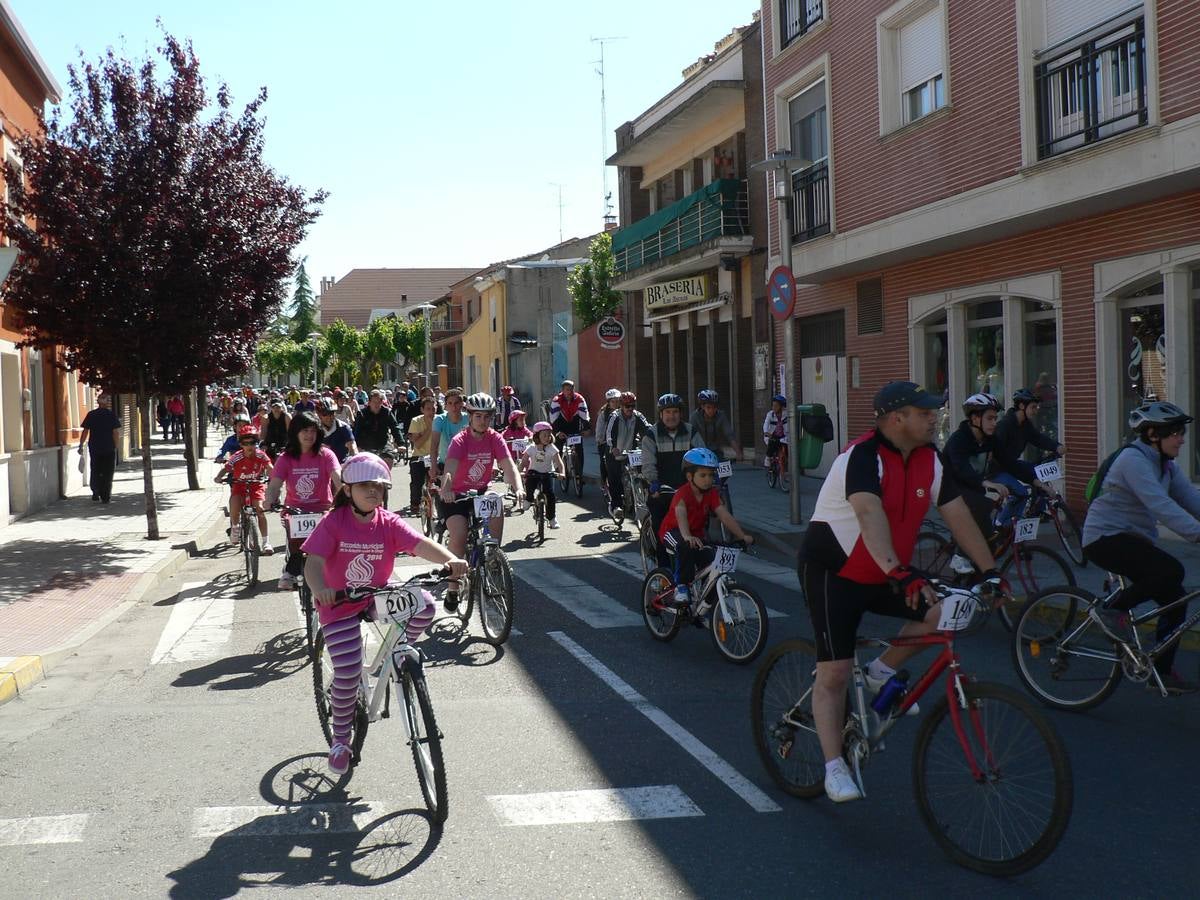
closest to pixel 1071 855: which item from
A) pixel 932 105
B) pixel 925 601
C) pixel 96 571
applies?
pixel 925 601

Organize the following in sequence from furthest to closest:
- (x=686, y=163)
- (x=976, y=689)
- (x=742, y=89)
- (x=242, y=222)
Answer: (x=686, y=163)
(x=742, y=89)
(x=242, y=222)
(x=976, y=689)

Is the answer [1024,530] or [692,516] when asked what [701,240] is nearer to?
[1024,530]

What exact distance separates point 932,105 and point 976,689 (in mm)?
14089

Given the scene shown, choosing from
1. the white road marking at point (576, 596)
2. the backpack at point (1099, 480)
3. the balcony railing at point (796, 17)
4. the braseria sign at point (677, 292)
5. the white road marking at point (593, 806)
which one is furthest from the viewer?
the braseria sign at point (677, 292)

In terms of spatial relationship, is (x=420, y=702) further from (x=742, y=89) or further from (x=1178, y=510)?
(x=742, y=89)

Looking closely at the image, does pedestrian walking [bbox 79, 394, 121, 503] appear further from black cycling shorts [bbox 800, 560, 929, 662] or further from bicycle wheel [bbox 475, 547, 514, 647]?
black cycling shorts [bbox 800, 560, 929, 662]

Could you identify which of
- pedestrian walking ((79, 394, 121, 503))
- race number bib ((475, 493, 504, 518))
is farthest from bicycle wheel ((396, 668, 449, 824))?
pedestrian walking ((79, 394, 121, 503))

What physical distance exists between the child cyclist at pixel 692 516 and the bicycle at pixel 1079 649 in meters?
2.21

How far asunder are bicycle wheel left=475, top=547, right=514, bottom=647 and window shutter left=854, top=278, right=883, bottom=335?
11452 mm

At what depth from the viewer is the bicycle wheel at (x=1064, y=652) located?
6.63 meters

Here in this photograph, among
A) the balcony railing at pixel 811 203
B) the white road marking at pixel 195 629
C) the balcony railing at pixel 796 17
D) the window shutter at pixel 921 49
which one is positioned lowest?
the white road marking at pixel 195 629

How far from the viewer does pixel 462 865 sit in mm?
4602

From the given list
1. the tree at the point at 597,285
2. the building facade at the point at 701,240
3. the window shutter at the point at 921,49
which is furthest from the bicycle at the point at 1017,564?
the tree at the point at 597,285

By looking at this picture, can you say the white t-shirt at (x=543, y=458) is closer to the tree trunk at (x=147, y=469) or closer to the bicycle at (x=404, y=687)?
the tree trunk at (x=147, y=469)
